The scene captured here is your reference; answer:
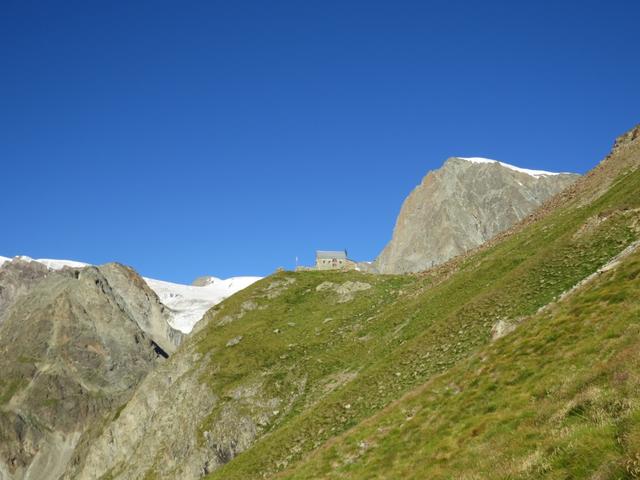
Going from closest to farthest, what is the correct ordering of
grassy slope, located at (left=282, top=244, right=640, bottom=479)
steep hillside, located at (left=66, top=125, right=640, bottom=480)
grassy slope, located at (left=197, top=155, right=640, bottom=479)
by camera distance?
grassy slope, located at (left=282, top=244, right=640, bottom=479), grassy slope, located at (left=197, top=155, right=640, bottom=479), steep hillside, located at (left=66, top=125, right=640, bottom=480)

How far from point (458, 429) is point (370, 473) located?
5464mm

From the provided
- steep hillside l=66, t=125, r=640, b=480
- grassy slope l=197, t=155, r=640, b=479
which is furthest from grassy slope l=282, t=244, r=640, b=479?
grassy slope l=197, t=155, r=640, b=479

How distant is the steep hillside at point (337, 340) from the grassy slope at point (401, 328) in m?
0.16

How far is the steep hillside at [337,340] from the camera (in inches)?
1758

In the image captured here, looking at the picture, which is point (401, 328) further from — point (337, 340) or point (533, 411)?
point (533, 411)

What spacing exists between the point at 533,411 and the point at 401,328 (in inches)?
1345

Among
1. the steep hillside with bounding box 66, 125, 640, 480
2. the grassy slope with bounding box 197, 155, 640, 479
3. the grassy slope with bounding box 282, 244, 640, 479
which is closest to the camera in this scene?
the grassy slope with bounding box 282, 244, 640, 479

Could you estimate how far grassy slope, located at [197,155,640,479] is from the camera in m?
43.9

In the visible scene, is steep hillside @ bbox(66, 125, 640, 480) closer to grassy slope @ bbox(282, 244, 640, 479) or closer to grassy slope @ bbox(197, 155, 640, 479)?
grassy slope @ bbox(197, 155, 640, 479)

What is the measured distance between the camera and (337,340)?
65.2 m

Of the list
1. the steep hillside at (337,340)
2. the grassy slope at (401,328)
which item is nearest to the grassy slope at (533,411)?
the steep hillside at (337,340)

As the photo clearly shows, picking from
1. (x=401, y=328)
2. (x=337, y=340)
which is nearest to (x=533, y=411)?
(x=401, y=328)

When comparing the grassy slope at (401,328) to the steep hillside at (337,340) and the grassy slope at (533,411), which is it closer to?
the steep hillside at (337,340)

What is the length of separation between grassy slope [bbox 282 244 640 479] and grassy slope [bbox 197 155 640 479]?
25.2ft
